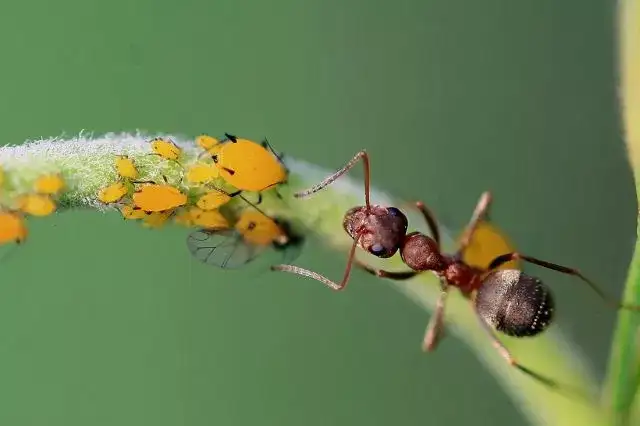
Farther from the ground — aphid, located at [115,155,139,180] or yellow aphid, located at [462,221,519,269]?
aphid, located at [115,155,139,180]

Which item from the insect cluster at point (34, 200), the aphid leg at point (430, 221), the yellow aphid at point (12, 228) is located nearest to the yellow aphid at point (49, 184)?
the insect cluster at point (34, 200)

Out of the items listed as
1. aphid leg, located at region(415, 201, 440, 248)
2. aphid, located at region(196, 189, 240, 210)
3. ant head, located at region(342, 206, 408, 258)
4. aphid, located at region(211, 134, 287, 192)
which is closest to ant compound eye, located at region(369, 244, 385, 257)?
ant head, located at region(342, 206, 408, 258)

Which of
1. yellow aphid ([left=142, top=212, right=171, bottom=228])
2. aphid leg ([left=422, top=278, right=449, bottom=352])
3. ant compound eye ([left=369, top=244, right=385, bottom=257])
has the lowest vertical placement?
aphid leg ([left=422, top=278, right=449, bottom=352])

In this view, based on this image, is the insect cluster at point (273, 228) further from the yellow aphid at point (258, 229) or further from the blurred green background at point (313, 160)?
the blurred green background at point (313, 160)

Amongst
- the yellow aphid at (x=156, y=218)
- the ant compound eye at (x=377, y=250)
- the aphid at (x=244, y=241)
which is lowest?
the ant compound eye at (x=377, y=250)

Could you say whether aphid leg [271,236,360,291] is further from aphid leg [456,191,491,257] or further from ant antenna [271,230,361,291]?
aphid leg [456,191,491,257]

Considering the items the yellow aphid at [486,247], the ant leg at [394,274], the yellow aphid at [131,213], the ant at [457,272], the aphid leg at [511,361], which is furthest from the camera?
the yellow aphid at [486,247]

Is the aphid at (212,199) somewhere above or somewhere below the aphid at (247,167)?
below

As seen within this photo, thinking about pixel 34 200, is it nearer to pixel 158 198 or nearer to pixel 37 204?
pixel 37 204
